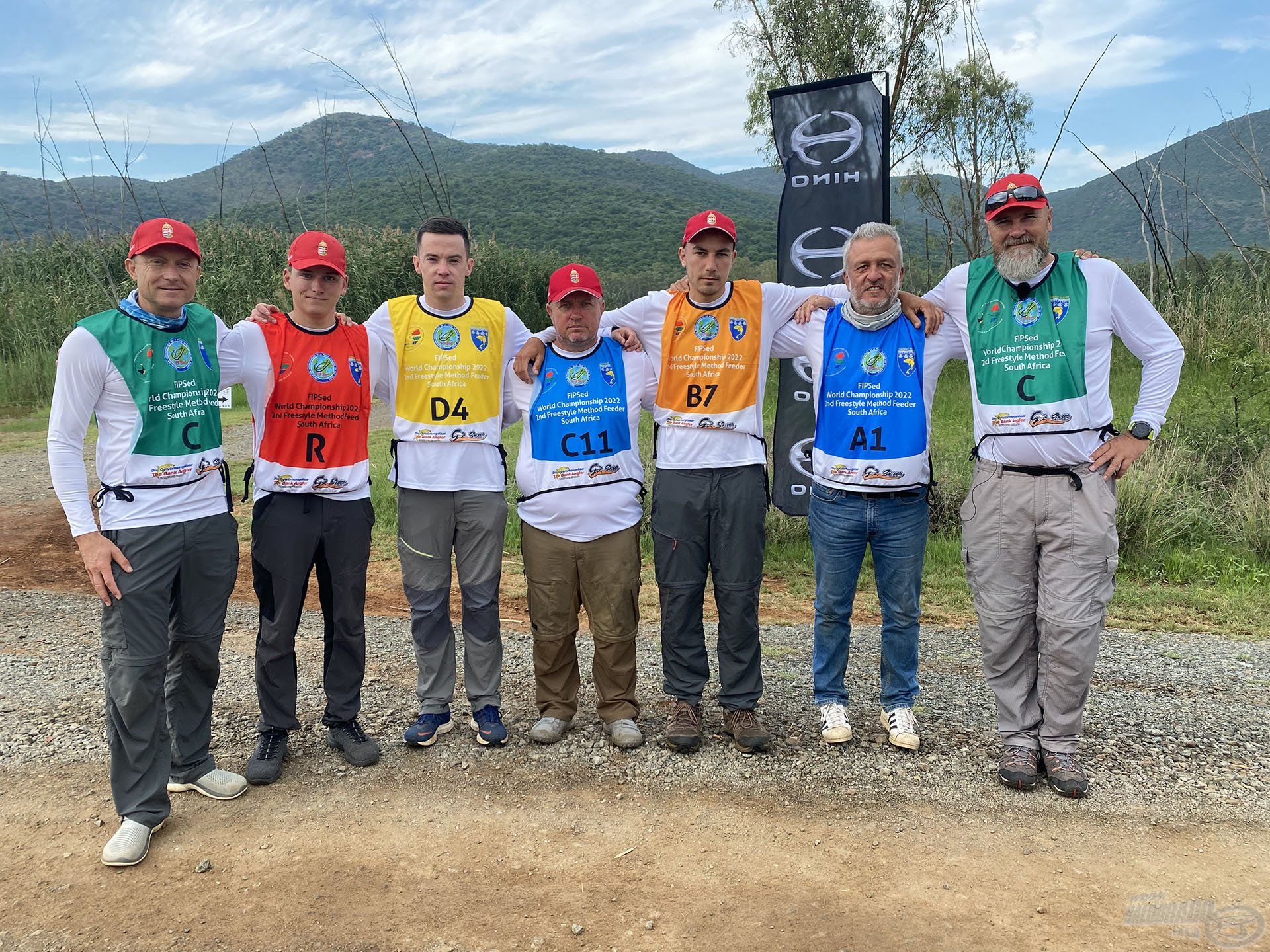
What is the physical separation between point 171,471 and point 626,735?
214 centimetres

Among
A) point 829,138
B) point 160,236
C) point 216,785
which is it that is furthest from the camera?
point 829,138

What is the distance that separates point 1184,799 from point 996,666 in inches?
33.1

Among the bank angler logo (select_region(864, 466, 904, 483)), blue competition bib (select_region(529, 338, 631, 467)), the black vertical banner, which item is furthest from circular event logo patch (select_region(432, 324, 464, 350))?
the black vertical banner

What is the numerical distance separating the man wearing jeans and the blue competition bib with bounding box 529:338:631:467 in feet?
2.80

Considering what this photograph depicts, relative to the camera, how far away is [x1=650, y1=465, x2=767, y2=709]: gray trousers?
4004mm

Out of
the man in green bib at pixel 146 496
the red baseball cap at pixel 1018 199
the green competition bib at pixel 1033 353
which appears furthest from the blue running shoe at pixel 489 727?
the red baseball cap at pixel 1018 199

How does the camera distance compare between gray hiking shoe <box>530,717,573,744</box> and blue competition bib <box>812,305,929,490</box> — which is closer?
blue competition bib <box>812,305,929,490</box>

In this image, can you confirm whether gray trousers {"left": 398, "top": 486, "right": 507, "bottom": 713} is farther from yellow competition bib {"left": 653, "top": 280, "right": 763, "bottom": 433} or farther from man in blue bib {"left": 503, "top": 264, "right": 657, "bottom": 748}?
yellow competition bib {"left": 653, "top": 280, "right": 763, "bottom": 433}

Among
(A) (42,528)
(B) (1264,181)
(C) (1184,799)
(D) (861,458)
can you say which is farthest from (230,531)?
(B) (1264,181)

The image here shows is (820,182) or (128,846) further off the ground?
(820,182)

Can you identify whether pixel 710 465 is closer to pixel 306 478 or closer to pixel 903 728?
pixel 903 728

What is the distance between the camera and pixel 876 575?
400cm

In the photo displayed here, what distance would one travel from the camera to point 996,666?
3.85m

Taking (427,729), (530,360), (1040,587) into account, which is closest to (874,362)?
(1040,587)
